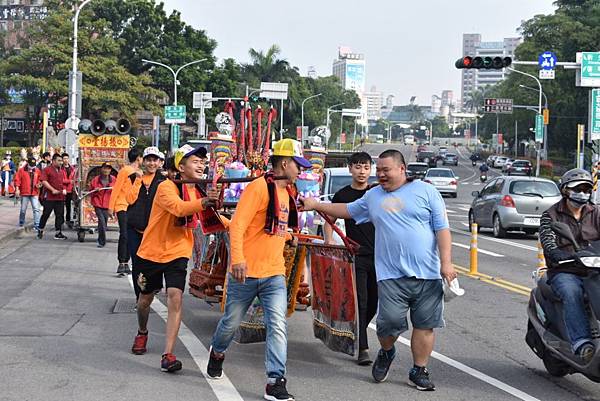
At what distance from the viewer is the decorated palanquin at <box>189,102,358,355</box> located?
7809 millimetres

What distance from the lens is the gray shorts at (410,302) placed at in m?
7.04

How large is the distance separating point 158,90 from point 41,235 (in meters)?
48.6

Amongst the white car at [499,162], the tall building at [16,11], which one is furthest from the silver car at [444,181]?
the tall building at [16,11]

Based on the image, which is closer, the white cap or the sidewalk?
the white cap

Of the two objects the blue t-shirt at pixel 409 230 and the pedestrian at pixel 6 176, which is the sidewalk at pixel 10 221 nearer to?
the pedestrian at pixel 6 176

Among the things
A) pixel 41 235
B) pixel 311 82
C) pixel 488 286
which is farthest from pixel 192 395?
pixel 311 82

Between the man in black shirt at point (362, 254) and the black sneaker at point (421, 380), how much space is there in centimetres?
82

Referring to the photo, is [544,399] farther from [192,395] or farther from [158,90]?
[158,90]

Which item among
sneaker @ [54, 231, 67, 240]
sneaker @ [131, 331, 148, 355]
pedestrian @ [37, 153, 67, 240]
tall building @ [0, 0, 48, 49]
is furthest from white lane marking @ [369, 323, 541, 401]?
tall building @ [0, 0, 48, 49]

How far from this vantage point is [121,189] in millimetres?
12875

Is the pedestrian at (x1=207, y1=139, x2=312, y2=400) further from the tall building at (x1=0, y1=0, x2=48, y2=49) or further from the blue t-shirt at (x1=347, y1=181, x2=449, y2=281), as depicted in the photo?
the tall building at (x1=0, y1=0, x2=48, y2=49)

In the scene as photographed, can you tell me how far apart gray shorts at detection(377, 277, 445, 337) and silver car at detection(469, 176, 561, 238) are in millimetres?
15450

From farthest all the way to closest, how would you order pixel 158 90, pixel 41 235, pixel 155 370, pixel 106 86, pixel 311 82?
pixel 311 82 → pixel 158 90 → pixel 106 86 → pixel 41 235 → pixel 155 370

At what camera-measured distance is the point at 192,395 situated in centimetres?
690
